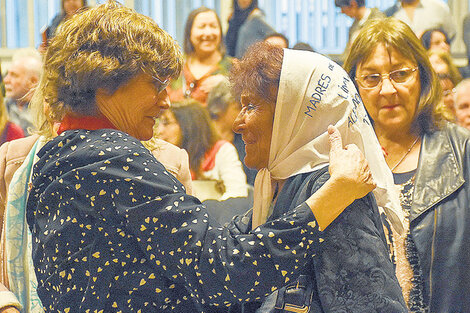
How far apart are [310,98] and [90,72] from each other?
66 cm

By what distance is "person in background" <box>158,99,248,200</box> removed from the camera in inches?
189

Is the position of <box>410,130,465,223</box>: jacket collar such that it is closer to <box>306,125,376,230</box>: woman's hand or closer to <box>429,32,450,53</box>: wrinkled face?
<box>306,125,376,230</box>: woman's hand

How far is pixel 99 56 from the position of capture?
2.24 m

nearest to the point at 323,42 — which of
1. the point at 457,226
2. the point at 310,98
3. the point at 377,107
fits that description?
the point at 377,107

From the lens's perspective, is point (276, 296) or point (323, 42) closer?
point (276, 296)

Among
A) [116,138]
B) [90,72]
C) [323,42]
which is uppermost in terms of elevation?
[90,72]

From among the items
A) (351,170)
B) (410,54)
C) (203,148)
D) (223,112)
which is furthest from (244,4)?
(351,170)

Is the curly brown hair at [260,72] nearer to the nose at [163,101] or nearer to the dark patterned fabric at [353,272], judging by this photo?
the nose at [163,101]

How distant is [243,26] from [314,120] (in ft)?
14.1

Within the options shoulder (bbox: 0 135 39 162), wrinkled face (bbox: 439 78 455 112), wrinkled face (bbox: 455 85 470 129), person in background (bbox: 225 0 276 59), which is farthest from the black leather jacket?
person in background (bbox: 225 0 276 59)

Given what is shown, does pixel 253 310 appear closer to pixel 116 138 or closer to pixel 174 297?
pixel 174 297

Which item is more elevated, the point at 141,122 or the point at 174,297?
the point at 141,122

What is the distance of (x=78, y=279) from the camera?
2.16m

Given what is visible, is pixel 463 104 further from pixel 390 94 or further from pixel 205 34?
pixel 205 34
